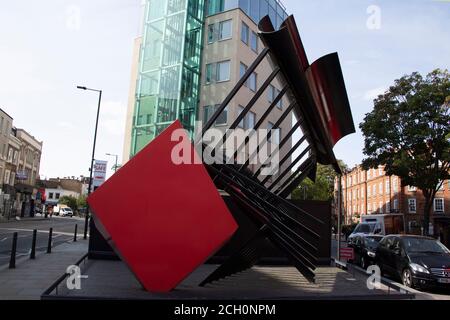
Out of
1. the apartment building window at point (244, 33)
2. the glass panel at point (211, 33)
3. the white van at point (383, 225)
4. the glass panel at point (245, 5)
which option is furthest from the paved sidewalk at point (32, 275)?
the white van at point (383, 225)

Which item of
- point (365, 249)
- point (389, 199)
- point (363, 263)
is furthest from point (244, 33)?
point (389, 199)

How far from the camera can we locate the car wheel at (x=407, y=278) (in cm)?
1106

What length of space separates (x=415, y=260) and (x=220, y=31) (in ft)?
75.6

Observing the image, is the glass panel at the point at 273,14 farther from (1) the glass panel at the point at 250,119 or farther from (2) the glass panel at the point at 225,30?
(1) the glass panel at the point at 250,119

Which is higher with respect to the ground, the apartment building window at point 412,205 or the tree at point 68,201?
the apartment building window at point 412,205

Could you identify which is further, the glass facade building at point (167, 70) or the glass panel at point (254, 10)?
the glass panel at point (254, 10)

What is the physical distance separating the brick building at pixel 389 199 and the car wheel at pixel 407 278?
2272 centimetres

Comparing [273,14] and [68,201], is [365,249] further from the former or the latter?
[68,201]

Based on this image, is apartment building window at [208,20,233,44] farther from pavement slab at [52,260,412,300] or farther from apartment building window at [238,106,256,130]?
pavement slab at [52,260,412,300]

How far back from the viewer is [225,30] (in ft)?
97.6

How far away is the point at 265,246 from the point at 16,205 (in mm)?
46735

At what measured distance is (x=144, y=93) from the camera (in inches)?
1072

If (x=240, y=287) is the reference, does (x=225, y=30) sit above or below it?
above

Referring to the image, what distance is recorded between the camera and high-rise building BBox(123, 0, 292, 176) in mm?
27031
